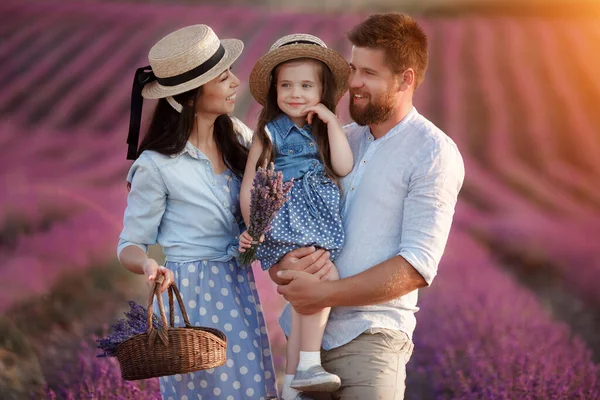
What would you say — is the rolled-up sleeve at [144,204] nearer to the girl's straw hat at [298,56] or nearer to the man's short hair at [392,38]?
the girl's straw hat at [298,56]

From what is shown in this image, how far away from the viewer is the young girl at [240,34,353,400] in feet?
12.4

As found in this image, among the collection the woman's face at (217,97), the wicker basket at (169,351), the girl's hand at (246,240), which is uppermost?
the woman's face at (217,97)

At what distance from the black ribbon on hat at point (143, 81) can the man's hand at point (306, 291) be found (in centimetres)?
74

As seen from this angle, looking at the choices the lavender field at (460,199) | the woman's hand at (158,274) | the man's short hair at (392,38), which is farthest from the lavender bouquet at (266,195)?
the lavender field at (460,199)

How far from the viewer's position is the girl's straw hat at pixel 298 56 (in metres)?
3.92

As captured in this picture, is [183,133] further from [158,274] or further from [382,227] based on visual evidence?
[382,227]

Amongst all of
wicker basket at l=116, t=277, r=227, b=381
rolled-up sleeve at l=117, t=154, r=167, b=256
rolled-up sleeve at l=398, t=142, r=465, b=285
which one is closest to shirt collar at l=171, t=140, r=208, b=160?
rolled-up sleeve at l=117, t=154, r=167, b=256

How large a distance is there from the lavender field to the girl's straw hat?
185cm

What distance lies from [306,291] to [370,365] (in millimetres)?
309

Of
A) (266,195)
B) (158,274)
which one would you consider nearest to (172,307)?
(158,274)

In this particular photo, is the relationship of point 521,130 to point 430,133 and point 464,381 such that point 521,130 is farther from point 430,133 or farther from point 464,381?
point 430,133

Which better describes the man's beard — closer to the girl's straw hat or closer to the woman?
the girl's straw hat

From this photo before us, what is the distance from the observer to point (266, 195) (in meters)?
3.53

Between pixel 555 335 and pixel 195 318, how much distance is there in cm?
246
